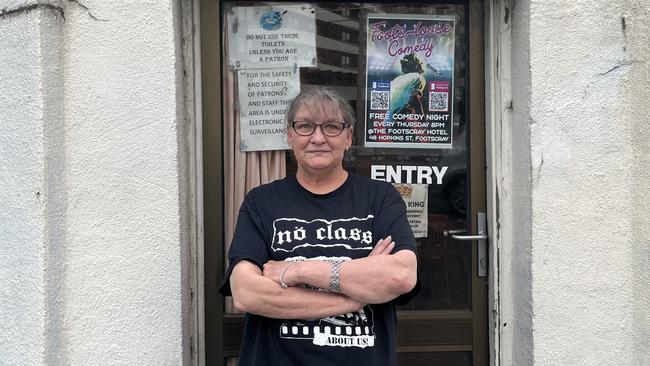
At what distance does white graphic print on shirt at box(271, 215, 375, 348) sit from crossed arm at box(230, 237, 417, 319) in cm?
9

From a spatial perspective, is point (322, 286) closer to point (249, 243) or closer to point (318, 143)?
point (249, 243)

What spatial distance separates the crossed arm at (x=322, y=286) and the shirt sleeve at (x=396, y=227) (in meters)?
0.06

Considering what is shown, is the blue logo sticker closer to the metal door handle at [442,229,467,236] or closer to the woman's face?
the woman's face

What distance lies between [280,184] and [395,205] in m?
0.47

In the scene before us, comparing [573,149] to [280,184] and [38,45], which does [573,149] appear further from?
[38,45]

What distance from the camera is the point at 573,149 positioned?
2.54 m

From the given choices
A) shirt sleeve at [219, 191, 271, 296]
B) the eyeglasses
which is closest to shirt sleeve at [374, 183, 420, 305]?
the eyeglasses

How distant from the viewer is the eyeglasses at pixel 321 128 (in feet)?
7.10

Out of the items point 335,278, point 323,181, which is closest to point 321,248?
point 335,278

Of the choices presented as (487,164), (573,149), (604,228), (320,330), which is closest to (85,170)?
(320,330)

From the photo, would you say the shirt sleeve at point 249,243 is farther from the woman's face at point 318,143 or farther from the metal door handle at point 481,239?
the metal door handle at point 481,239

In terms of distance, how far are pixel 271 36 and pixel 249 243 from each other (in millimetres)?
1232

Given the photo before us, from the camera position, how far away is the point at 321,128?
2162 mm

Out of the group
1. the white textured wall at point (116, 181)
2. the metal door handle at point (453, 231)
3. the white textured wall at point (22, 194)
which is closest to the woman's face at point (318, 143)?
the white textured wall at point (116, 181)
